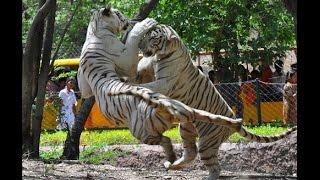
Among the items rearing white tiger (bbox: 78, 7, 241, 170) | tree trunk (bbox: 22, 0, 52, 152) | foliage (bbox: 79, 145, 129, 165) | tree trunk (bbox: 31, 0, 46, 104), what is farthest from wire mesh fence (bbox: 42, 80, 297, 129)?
rearing white tiger (bbox: 78, 7, 241, 170)

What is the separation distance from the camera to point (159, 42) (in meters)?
5.51

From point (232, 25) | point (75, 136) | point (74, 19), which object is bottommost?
point (75, 136)

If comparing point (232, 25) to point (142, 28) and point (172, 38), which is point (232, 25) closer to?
point (172, 38)

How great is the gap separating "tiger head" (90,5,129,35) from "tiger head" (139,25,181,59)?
26 cm

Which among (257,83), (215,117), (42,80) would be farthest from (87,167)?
(257,83)

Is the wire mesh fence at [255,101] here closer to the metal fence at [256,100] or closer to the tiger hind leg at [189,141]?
the metal fence at [256,100]

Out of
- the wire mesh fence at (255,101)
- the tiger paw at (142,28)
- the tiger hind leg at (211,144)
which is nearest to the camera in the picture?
the tiger paw at (142,28)

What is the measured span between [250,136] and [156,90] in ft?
3.72

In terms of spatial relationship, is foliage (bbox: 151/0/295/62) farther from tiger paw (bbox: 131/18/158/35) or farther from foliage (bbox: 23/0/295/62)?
tiger paw (bbox: 131/18/158/35)

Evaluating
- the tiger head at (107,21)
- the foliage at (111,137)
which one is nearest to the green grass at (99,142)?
the foliage at (111,137)

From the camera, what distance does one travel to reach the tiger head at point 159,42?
546 cm

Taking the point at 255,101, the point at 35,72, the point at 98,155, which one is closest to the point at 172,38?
the point at 35,72

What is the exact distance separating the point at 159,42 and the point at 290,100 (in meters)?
7.57
